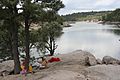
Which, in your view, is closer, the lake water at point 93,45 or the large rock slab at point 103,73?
the large rock slab at point 103,73

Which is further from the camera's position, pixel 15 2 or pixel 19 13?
pixel 19 13

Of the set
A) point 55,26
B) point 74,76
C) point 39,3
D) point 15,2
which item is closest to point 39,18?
point 39,3

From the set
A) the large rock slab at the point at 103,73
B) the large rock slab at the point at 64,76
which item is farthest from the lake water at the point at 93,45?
the large rock slab at the point at 64,76

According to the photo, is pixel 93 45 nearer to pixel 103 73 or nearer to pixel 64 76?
pixel 103 73

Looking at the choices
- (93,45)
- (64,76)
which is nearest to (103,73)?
(64,76)

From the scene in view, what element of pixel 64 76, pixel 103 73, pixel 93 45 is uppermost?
pixel 64 76

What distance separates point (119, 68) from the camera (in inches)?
893

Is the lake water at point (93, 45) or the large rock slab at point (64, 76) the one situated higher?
the large rock slab at point (64, 76)

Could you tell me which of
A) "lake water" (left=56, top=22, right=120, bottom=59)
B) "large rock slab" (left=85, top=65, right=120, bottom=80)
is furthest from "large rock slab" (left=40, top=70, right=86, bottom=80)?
"lake water" (left=56, top=22, right=120, bottom=59)

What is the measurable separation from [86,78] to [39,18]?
762 cm

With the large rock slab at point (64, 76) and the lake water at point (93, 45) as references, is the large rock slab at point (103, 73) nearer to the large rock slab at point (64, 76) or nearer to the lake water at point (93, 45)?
the large rock slab at point (64, 76)

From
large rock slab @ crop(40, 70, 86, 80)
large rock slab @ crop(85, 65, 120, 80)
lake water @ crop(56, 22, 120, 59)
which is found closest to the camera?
large rock slab @ crop(40, 70, 86, 80)

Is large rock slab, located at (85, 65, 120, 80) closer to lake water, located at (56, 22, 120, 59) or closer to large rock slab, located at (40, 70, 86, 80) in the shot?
large rock slab, located at (40, 70, 86, 80)

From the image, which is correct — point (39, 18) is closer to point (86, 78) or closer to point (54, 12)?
point (54, 12)
